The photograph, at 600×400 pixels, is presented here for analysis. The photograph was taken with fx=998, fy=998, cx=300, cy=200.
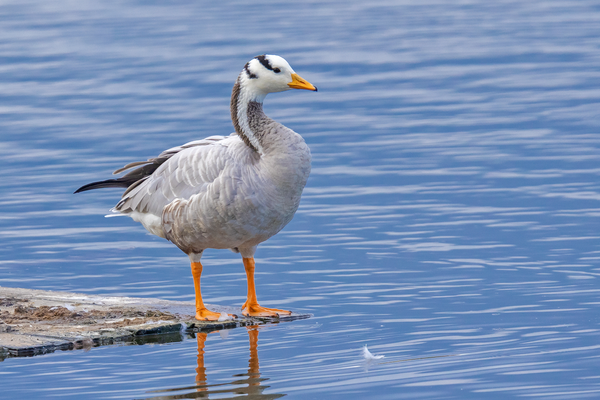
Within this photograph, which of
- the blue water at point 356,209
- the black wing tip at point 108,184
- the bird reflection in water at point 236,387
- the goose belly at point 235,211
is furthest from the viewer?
the black wing tip at point 108,184

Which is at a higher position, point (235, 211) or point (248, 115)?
point (248, 115)

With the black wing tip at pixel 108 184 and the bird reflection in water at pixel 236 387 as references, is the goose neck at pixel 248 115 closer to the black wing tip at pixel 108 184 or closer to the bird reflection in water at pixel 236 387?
the black wing tip at pixel 108 184

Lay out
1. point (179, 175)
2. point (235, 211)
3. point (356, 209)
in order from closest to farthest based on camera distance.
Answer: point (235, 211)
point (179, 175)
point (356, 209)

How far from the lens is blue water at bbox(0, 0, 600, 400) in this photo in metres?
9.34

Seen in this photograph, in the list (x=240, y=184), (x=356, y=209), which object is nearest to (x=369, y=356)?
(x=240, y=184)

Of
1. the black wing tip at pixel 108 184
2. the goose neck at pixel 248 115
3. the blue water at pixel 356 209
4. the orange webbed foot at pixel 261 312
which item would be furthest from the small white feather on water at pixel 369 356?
the black wing tip at pixel 108 184

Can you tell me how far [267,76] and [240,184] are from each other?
4.34 ft

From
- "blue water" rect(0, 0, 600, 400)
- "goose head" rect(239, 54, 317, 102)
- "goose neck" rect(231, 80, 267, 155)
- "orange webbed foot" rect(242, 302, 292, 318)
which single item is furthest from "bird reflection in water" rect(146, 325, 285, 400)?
"goose head" rect(239, 54, 317, 102)

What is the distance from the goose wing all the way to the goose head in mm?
665

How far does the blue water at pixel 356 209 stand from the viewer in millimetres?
9344

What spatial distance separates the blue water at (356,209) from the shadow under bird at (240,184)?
114 centimetres

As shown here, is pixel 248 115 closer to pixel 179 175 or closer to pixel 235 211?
pixel 179 175

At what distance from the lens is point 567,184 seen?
54.0ft

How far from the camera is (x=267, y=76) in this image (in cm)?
1113
